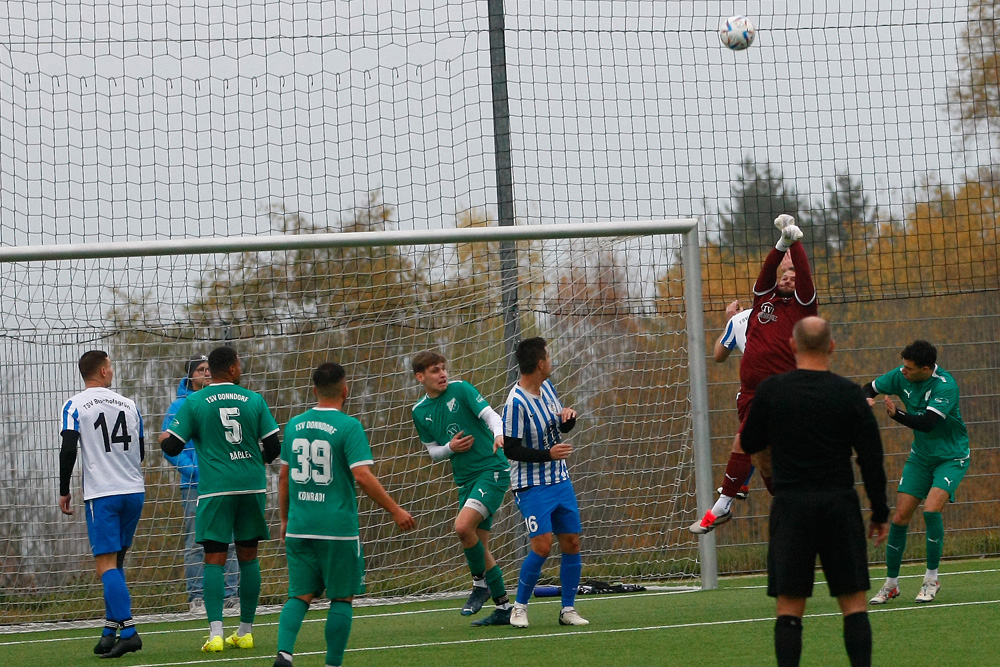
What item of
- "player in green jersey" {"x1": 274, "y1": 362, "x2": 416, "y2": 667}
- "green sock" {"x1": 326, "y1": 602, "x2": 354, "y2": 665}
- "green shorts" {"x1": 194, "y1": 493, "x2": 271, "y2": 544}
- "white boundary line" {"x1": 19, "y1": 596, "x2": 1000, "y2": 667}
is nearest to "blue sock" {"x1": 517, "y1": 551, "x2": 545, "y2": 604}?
"white boundary line" {"x1": 19, "y1": 596, "x2": 1000, "y2": 667}

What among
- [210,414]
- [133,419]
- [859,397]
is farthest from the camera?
[133,419]

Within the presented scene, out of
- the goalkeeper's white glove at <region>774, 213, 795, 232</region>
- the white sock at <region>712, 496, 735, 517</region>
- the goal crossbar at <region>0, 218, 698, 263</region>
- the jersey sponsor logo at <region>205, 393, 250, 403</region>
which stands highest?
the goal crossbar at <region>0, 218, 698, 263</region>

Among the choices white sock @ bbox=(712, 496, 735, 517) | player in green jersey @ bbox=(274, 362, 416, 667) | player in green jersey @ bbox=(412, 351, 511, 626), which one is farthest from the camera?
white sock @ bbox=(712, 496, 735, 517)

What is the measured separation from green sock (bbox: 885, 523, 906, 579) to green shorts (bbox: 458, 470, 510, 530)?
9.12ft

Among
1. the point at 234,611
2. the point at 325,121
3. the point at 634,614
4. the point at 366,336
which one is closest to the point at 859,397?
the point at 634,614

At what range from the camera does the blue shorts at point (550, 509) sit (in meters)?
7.46

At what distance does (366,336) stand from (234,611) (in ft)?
9.02

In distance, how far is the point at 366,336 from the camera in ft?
34.2

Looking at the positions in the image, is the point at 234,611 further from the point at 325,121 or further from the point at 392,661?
the point at 325,121

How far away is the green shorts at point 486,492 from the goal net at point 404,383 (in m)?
2.00

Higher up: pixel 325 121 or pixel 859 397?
pixel 325 121

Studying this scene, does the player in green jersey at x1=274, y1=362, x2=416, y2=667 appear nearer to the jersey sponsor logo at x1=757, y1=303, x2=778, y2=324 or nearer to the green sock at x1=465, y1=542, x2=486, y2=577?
the green sock at x1=465, y1=542, x2=486, y2=577

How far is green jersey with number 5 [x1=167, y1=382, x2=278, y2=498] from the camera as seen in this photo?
7.41 metres

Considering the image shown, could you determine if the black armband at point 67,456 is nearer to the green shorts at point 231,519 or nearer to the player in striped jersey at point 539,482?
the green shorts at point 231,519
